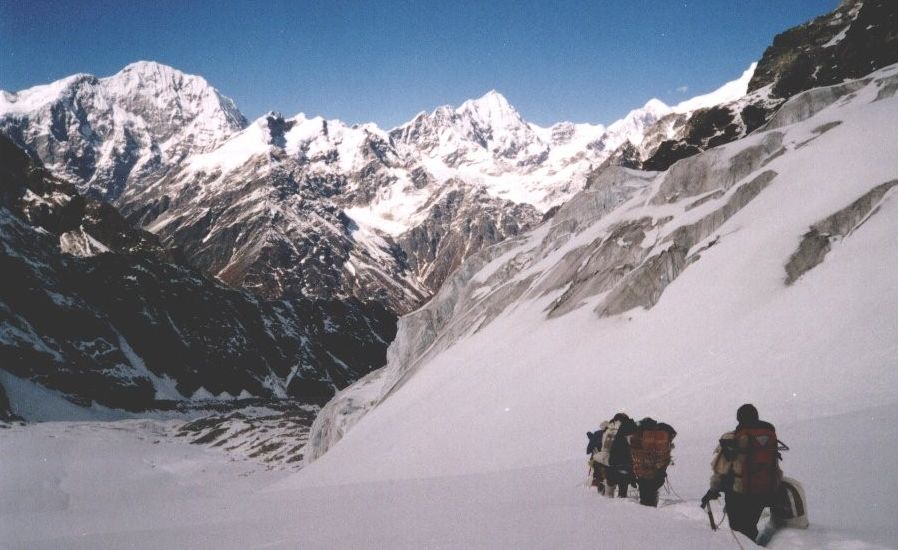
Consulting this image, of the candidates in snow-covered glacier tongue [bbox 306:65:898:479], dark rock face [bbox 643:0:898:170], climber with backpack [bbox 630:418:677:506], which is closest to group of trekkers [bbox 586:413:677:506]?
climber with backpack [bbox 630:418:677:506]

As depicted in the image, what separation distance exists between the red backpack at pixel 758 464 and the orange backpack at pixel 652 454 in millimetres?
2316

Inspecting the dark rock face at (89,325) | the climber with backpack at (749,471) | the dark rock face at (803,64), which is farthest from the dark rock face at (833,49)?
the dark rock face at (89,325)

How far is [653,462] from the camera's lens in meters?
9.51

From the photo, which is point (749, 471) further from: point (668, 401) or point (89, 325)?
point (89, 325)

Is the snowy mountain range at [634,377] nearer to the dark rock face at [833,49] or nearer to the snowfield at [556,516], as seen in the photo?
the snowfield at [556,516]

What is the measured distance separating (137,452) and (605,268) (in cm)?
9027

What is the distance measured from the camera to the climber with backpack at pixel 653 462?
31.1 feet

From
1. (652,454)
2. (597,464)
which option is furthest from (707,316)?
(652,454)

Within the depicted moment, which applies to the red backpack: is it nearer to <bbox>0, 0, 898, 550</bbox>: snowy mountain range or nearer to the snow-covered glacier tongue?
<bbox>0, 0, 898, 550</bbox>: snowy mountain range

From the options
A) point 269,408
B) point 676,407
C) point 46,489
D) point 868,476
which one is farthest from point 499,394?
point 269,408

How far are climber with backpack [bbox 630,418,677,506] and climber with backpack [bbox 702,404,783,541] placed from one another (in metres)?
2.07

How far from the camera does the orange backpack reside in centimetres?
948

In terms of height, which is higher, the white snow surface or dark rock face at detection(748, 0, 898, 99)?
dark rock face at detection(748, 0, 898, 99)

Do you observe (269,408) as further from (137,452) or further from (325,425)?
(325,425)
